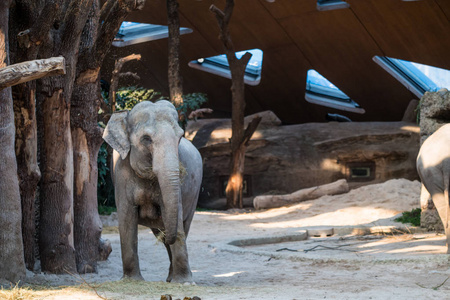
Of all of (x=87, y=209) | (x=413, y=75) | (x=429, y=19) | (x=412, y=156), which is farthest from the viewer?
(x=413, y=75)

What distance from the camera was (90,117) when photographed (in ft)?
25.4

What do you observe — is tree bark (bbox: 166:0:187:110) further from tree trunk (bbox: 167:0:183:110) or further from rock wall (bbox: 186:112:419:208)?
rock wall (bbox: 186:112:419:208)

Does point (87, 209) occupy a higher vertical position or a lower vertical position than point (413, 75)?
lower

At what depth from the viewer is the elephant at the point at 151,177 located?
19.0ft

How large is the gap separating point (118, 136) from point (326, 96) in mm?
21027

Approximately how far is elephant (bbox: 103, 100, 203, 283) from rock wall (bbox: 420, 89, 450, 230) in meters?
5.86

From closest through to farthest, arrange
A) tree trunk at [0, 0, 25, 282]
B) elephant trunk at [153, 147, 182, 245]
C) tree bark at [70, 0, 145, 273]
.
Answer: elephant trunk at [153, 147, 182, 245] → tree trunk at [0, 0, 25, 282] → tree bark at [70, 0, 145, 273]

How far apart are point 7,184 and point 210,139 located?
49.2ft

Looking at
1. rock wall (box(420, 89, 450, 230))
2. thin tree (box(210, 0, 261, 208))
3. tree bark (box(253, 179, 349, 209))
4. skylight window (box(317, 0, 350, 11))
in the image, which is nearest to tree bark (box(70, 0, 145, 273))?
rock wall (box(420, 89, 450, 230))

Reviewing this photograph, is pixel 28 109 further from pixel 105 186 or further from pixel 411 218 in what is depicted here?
pixel 105 186

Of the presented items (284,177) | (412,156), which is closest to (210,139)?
(284,177)

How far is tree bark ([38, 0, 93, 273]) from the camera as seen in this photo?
22.9 feet

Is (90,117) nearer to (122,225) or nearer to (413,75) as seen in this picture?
(122,225)

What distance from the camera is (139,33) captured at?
26516 millimetres
